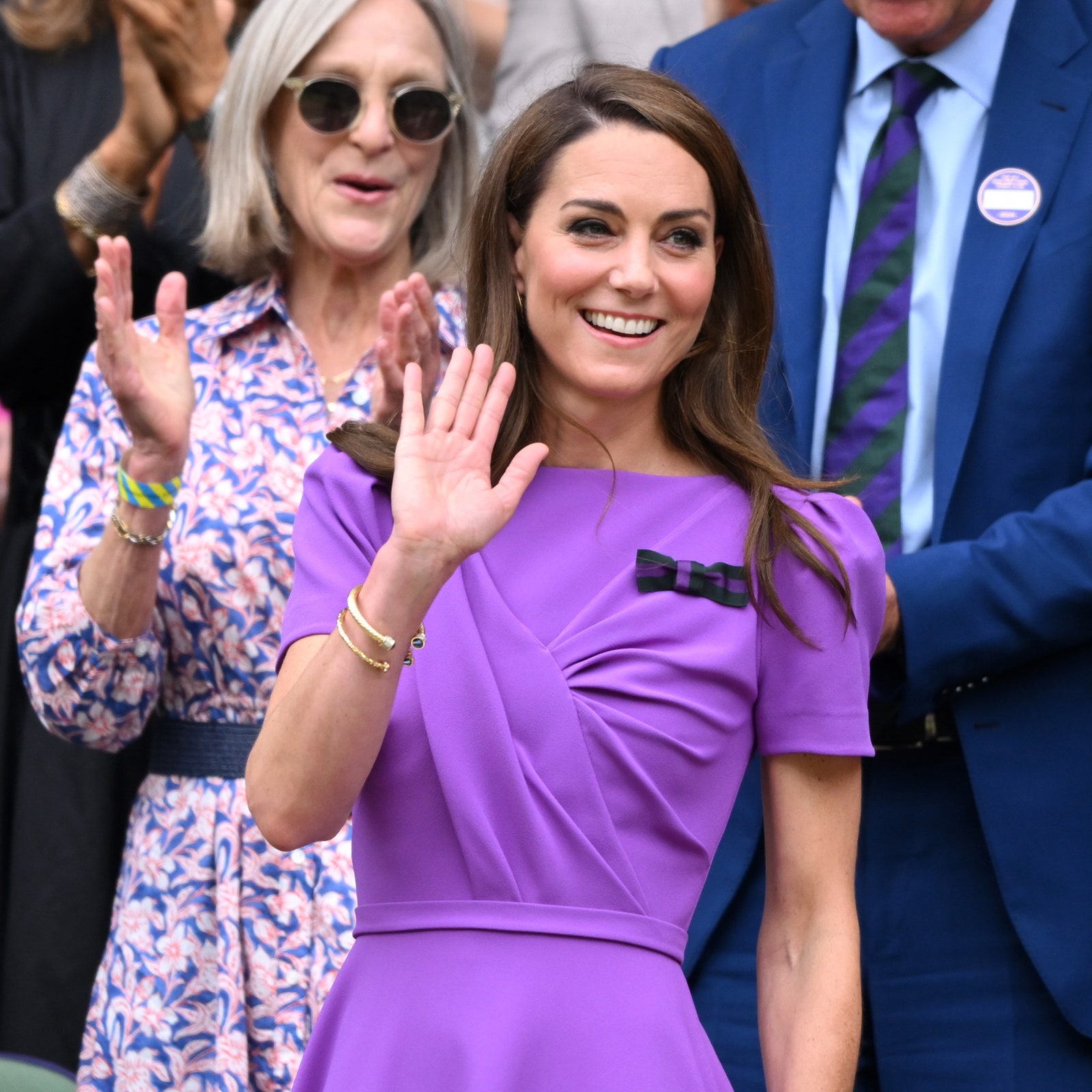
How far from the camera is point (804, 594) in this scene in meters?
2.33

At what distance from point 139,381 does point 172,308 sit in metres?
0.21

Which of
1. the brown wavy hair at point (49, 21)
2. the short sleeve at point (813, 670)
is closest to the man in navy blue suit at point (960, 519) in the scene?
the short sleeve at point (813, 670)

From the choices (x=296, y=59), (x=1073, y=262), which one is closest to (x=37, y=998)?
(x=296, y=59)

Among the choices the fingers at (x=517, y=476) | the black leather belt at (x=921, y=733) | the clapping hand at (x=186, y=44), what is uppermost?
the clapping hand at (x=186, y=44)

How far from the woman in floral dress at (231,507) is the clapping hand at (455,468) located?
0.85 meters

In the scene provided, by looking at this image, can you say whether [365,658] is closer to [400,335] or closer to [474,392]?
[474,392]

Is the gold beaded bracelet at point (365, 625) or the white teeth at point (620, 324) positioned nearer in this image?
the gold beaded bracelet at point (365, 625)

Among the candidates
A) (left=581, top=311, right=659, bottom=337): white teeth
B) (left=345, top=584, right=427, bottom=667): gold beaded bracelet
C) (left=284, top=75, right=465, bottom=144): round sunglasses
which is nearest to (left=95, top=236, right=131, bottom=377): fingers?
(left=284, top=75, right=465, bottom=144): round sunglasses

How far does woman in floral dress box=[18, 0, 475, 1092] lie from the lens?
2.94m

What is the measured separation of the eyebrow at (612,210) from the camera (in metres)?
2.35

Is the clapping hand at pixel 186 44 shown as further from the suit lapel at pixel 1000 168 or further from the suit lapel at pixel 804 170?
the suit lapel at pixel 1000 168

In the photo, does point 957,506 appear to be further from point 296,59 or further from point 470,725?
point 296,59

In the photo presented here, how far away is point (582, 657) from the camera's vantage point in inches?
86.3

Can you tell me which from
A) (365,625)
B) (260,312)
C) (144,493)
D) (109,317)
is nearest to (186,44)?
(260,312)
